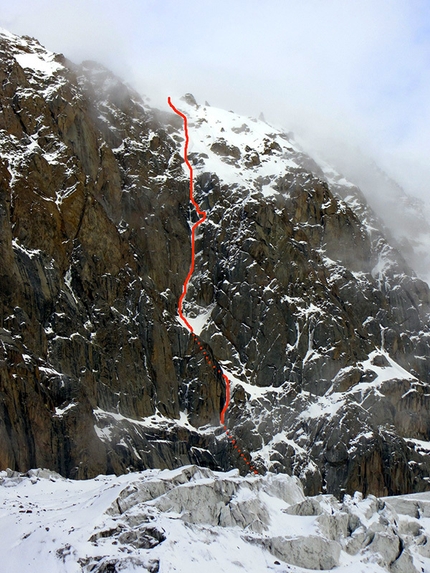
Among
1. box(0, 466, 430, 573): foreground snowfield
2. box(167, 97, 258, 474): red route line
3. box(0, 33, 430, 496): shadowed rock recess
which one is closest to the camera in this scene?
box(0, 466, 430, 573): foreground snowfield

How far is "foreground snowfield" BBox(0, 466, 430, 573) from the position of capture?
178ft

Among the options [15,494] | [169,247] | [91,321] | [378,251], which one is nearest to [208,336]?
[169,247]

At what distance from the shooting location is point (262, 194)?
175 metres

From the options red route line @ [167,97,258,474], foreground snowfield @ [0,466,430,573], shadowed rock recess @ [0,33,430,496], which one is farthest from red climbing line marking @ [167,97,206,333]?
foreground snowfield @ [0,466,430,573]

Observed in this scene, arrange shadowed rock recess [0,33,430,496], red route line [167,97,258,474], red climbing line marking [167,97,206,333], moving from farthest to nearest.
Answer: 1. red climbing line marking [167,97,206,333]
2. red route line [167,97,258,474]
3. shadowed rock recess [0,33,430,496]

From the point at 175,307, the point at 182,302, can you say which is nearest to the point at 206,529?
the point at 175,307

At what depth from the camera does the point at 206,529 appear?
59969mm

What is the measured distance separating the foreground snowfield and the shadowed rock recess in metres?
37.6

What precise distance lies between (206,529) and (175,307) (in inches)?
3657

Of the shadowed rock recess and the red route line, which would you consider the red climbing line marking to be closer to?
the red route line

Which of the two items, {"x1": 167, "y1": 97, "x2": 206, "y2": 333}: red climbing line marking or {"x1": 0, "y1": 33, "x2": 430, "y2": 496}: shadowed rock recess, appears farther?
{"x1": 167, "y1": 97, "x2": 206, "y2": 333}: red climbing line marking

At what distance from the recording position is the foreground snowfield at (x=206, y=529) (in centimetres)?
5428

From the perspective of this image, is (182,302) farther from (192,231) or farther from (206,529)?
(206,529)

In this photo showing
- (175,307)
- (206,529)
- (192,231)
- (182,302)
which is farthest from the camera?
(192,231)
